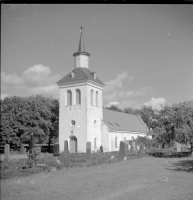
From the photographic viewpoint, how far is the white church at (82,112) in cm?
3462

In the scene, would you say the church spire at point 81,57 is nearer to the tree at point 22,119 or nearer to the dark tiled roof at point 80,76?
the dark tiled roof at point 80,76

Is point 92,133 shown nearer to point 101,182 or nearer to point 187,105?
point 187,105

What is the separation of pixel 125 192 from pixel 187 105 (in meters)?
20.3

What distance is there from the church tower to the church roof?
3.00m

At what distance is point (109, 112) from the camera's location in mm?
43906

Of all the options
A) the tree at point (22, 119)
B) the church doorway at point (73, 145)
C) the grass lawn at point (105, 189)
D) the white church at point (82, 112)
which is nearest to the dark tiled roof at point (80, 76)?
the white church at point (82, 112)

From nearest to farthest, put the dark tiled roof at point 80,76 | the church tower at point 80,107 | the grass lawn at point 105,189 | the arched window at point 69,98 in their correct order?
the grass lawn at point 105,189, the church tower at point 80,107, the dark tiled roof at point 80,76, the arched window at point 69,98

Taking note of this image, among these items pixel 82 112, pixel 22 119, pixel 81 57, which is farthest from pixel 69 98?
pixel 22 119

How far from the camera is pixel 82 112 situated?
1368 inches

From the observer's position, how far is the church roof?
3966 centimetres

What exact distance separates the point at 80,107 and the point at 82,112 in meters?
0.74

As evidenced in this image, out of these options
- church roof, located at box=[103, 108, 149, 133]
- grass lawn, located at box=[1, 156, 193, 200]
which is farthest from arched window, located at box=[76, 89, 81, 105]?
grass lawn, located at box=[1, 156, 193, 200]

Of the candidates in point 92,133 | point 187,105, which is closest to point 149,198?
point 187,105

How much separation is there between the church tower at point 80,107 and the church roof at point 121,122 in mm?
2996
